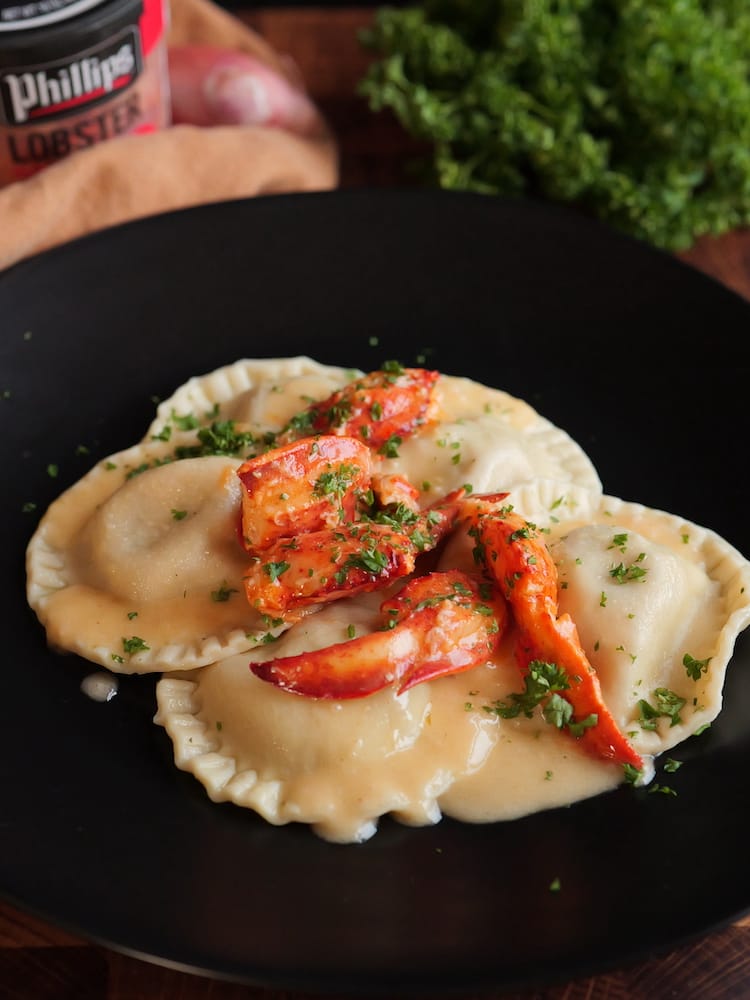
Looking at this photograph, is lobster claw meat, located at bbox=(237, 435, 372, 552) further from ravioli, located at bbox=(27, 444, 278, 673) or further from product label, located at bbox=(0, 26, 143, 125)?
product label, located at bbox=(0, 26, 143, 125)

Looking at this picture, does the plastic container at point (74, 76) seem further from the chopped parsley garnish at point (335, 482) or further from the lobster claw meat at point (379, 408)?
the chopped parsley garnish at point (335, 482)

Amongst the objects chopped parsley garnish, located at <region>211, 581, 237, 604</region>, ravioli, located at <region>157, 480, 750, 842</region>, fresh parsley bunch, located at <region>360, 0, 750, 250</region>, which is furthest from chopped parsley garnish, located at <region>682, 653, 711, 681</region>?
fresh parsley bunch, located at <region>360, 0, 750, 250</region>

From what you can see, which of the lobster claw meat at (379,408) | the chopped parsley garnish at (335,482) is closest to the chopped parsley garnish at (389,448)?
the lobster claw meat at (379,408)

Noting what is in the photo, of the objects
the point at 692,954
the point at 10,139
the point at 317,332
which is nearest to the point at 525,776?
the point at 692,954

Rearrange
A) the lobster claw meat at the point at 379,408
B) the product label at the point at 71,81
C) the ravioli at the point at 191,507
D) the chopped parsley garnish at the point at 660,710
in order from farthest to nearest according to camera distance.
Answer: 1. the product label at the point at 71,81
2. the lobster claw meat at the point at 379,408
3. the ravioli at the point at 191,507
4. the chopped parsley garnish at the point at 660,710

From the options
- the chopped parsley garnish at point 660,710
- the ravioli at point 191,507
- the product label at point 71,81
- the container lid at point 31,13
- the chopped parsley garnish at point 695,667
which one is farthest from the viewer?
the product label at point 71,81
